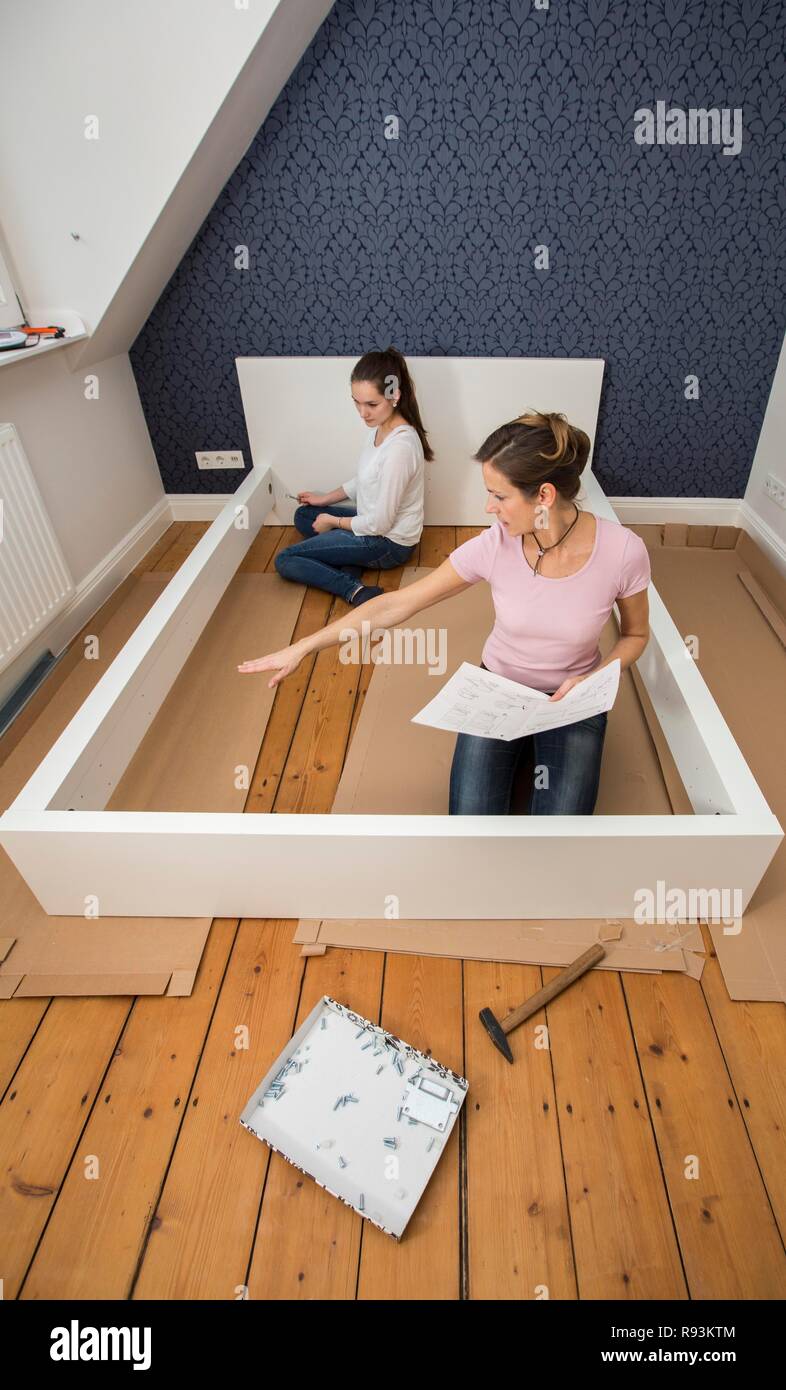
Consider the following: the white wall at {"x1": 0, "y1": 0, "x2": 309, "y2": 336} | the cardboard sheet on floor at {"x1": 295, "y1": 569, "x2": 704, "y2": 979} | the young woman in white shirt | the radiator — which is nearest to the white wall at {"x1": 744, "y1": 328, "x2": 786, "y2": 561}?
the cardboard sheet on floor at {"x1": 295, "y1": 569, "x2": 704, "y2": 979}

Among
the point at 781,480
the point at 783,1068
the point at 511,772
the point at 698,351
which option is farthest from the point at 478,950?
the point at 698,351

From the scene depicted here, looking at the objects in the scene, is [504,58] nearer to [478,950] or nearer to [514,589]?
[514,589]

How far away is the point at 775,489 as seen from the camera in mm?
2646

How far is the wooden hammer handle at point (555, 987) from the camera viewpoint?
132 cm

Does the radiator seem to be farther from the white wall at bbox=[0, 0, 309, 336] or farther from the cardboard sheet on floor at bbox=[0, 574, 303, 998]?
the white wall at bbox=[0, 0, 309, 336]

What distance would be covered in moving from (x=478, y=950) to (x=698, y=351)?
2.30 meters

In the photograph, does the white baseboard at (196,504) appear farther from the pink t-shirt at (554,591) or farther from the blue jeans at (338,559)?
the pink t-shirt at (554,591)

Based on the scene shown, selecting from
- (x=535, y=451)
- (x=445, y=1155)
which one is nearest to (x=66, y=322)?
(x=535, y=451)

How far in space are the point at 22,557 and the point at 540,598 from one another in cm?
154

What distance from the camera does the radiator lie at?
2.01 metres

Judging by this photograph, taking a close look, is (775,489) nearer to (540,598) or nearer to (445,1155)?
(540,598)

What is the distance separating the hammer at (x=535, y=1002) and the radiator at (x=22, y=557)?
1613mm

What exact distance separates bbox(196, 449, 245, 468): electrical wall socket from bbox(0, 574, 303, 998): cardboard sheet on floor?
1.88 feet

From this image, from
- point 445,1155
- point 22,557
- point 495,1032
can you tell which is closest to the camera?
point 445,1155
